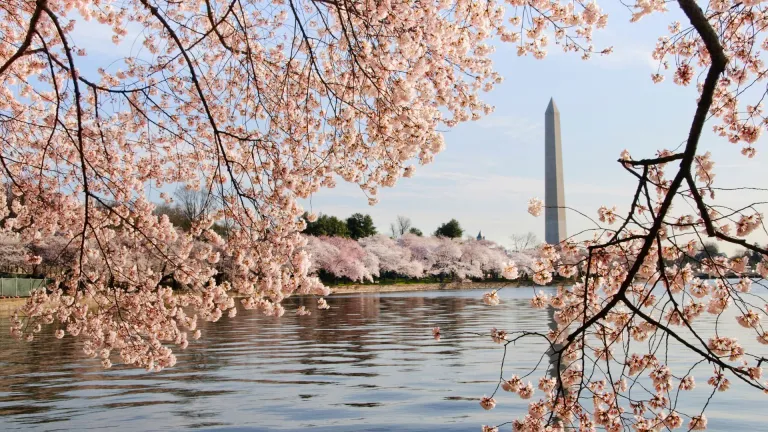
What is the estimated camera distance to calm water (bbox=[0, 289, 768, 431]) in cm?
695

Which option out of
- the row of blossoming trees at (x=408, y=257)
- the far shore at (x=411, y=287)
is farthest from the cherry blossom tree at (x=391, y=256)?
the far shore at (x=411, y=287)

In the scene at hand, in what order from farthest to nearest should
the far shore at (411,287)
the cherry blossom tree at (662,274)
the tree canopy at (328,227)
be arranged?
the tree canopy at (328,227) < the far shore at (411,287) < the cherry blossom tree at (662,274)

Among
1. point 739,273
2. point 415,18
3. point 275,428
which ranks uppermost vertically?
point 415,18

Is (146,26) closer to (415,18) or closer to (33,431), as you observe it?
(415,18)

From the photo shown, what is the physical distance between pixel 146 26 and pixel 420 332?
33.2 ft

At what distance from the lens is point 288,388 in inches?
344

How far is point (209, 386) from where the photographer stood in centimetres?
895

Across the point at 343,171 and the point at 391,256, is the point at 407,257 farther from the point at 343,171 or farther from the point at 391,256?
the point at 343,171

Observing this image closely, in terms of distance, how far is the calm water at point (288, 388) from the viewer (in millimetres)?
6953

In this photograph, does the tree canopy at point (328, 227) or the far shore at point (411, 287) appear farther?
the tree canopy at point (328, 227)

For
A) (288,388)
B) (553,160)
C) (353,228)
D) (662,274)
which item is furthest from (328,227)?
(662,274)

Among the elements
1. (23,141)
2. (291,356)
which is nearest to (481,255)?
(291,356)

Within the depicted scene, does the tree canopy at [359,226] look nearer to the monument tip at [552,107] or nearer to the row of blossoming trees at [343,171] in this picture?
the monument tip at [552,107]

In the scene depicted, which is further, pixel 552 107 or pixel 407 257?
pixel 407 257
